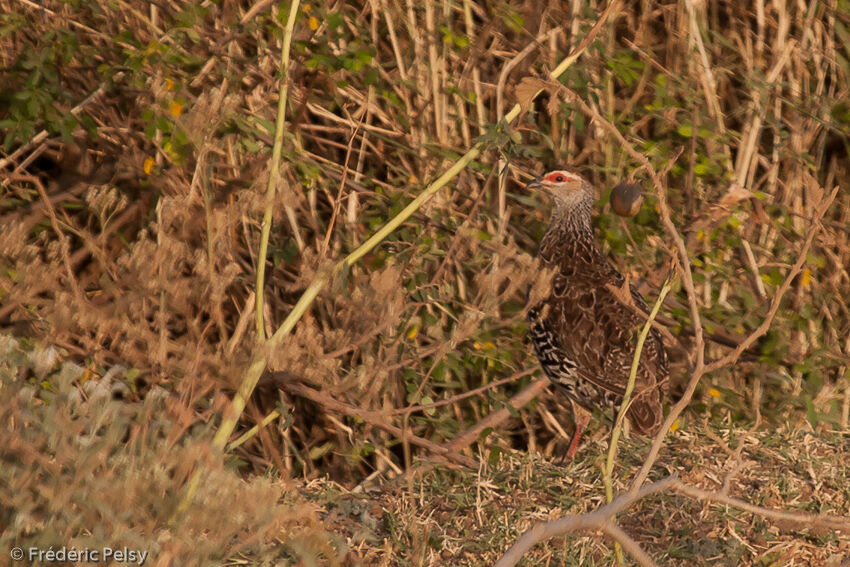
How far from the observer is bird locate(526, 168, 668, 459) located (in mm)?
5457

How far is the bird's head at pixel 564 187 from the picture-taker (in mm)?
6309

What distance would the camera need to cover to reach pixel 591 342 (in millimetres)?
5590

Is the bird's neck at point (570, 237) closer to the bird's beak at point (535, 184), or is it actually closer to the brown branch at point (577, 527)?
the bird's beak at point (535, 184)

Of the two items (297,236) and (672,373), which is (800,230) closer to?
(672,373)

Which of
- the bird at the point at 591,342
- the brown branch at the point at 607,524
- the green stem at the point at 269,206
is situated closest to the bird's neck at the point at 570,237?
the bird at the point at 591,342

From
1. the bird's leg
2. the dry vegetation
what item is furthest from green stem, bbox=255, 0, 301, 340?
the bird's leg

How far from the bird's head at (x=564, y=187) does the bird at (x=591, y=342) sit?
256 millimetres

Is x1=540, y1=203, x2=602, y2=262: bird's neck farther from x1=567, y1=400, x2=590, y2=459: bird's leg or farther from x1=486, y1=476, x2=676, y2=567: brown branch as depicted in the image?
x1=486, y1=476, x2=676, y2=567: brown branch

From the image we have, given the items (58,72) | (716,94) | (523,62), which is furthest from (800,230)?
(58,72)

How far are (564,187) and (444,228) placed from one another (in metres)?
0.78

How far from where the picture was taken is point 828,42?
7.15 meters

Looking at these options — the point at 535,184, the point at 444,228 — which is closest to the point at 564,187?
the point at 535,184

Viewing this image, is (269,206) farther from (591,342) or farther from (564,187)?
(564,187)

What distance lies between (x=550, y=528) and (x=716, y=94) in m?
4.67
